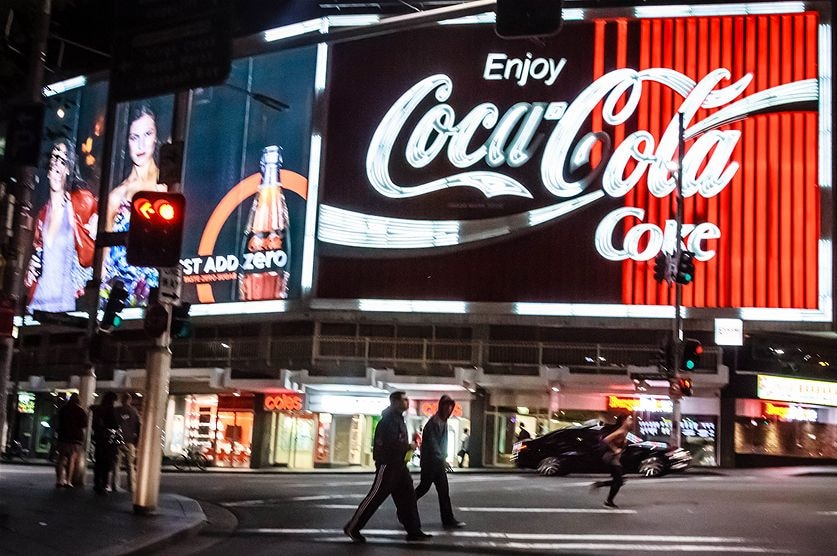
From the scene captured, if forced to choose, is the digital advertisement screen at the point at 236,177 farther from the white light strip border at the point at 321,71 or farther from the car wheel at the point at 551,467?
the car wheel at the point at 551,467

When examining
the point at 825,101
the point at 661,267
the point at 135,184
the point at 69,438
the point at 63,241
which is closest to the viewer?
the point at 69,438

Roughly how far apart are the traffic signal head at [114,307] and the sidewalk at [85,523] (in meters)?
2.94

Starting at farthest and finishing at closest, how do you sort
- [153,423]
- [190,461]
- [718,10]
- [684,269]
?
[718,10] → [190,461] → [684,269] → [153,423]

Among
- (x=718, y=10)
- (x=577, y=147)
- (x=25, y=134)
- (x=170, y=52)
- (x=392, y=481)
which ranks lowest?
(x=392, y=481)

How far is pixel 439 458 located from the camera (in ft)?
44.0

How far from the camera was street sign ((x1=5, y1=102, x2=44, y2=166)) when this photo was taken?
13.6m

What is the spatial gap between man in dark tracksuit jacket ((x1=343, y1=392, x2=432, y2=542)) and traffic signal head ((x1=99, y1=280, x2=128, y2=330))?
750cm

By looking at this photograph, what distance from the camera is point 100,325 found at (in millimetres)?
18047

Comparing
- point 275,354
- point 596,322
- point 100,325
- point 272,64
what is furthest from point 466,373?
point 100,325

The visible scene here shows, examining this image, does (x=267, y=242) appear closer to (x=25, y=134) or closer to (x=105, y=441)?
(x=105, y=441)

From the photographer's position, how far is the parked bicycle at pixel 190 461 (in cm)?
3322

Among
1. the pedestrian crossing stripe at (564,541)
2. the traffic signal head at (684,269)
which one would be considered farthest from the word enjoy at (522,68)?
the pedestrian crossing stripe at (564,541)

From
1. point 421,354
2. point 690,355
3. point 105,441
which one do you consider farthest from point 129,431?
point 421,354

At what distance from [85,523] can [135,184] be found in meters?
32.6
